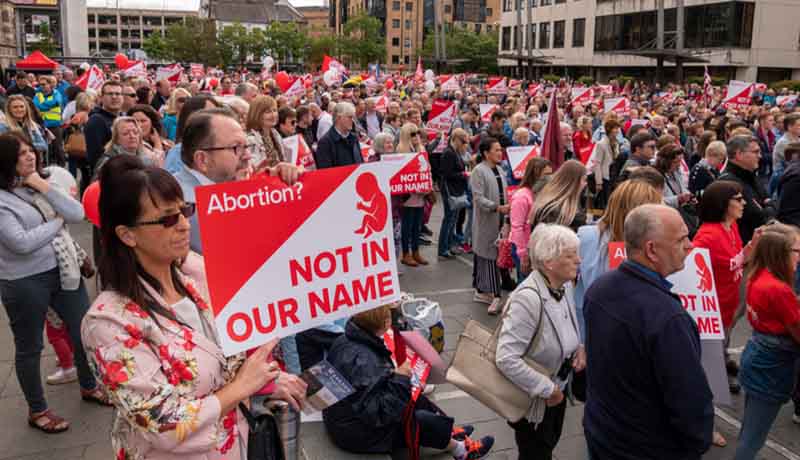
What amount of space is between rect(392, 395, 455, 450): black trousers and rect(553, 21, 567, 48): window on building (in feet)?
211

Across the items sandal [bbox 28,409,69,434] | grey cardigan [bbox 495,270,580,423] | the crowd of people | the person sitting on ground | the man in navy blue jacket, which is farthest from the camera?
sandal [bbox 28,409,69,434]

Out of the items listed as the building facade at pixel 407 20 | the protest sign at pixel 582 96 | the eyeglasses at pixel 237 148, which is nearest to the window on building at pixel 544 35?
the building facade at pixel 407 20

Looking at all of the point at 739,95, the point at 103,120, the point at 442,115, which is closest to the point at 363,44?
the point at 739,95

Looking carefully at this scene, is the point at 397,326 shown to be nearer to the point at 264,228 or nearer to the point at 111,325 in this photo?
the point at 264,228

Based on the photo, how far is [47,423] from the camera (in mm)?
4551

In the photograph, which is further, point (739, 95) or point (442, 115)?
point (739, 95)

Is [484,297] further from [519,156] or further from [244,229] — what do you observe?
[244,229]

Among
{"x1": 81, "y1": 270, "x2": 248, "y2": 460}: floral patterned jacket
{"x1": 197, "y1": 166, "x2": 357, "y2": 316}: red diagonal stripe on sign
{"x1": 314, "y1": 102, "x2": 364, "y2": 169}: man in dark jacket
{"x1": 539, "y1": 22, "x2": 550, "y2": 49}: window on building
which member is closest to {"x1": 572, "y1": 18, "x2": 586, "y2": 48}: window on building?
{"x1": 539, "y1": 22, "x2": 550, "y2": 49}: window on building

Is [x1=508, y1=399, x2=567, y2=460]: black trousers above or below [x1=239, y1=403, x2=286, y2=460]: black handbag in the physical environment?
below

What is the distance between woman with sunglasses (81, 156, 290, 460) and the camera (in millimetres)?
2057

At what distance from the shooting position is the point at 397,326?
153 inches

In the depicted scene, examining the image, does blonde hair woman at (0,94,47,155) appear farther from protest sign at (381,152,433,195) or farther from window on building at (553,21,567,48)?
window on building at (553,21,567,48)

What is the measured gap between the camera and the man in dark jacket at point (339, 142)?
25.6ft

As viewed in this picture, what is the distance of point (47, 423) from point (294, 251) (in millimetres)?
3124
